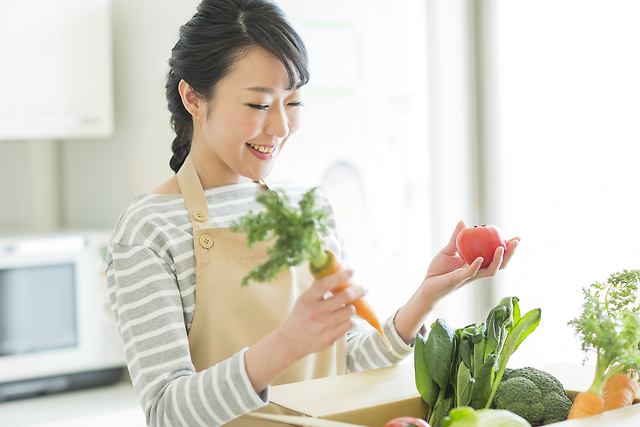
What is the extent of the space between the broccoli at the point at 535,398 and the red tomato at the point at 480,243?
0.67 ft

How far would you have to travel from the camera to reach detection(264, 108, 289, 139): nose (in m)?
0.96

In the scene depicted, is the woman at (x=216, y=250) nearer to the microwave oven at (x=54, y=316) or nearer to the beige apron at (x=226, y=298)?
the beige apron at (x=226, y=298)

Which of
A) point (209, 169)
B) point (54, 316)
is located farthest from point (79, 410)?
point (209, 169)

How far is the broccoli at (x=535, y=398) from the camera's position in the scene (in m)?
0.71

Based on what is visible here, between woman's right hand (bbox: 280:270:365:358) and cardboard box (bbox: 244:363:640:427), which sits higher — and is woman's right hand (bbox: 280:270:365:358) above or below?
above

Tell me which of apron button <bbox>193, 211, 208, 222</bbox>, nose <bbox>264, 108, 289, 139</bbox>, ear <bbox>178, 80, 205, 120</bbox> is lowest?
apron button <bbox>193, 211, 208, 222</bbox>

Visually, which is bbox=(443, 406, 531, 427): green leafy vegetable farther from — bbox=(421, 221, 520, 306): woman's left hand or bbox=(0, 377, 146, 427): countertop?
bbox=(0, 377, 146, 427): countertop

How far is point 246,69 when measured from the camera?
37.6 inches

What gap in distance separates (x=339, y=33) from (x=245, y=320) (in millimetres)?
1447

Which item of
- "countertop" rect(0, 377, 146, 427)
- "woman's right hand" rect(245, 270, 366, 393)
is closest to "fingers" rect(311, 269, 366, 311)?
"woman's right hand" rect(245, 270, 366, 393)

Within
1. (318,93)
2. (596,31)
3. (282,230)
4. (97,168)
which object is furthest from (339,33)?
(282,230)

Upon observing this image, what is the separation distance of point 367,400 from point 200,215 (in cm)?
39

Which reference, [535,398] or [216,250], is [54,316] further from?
[535,398]

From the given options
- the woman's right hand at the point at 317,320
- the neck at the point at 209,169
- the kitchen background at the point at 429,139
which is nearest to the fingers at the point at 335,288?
the woman's right hand at the point at 317,320
